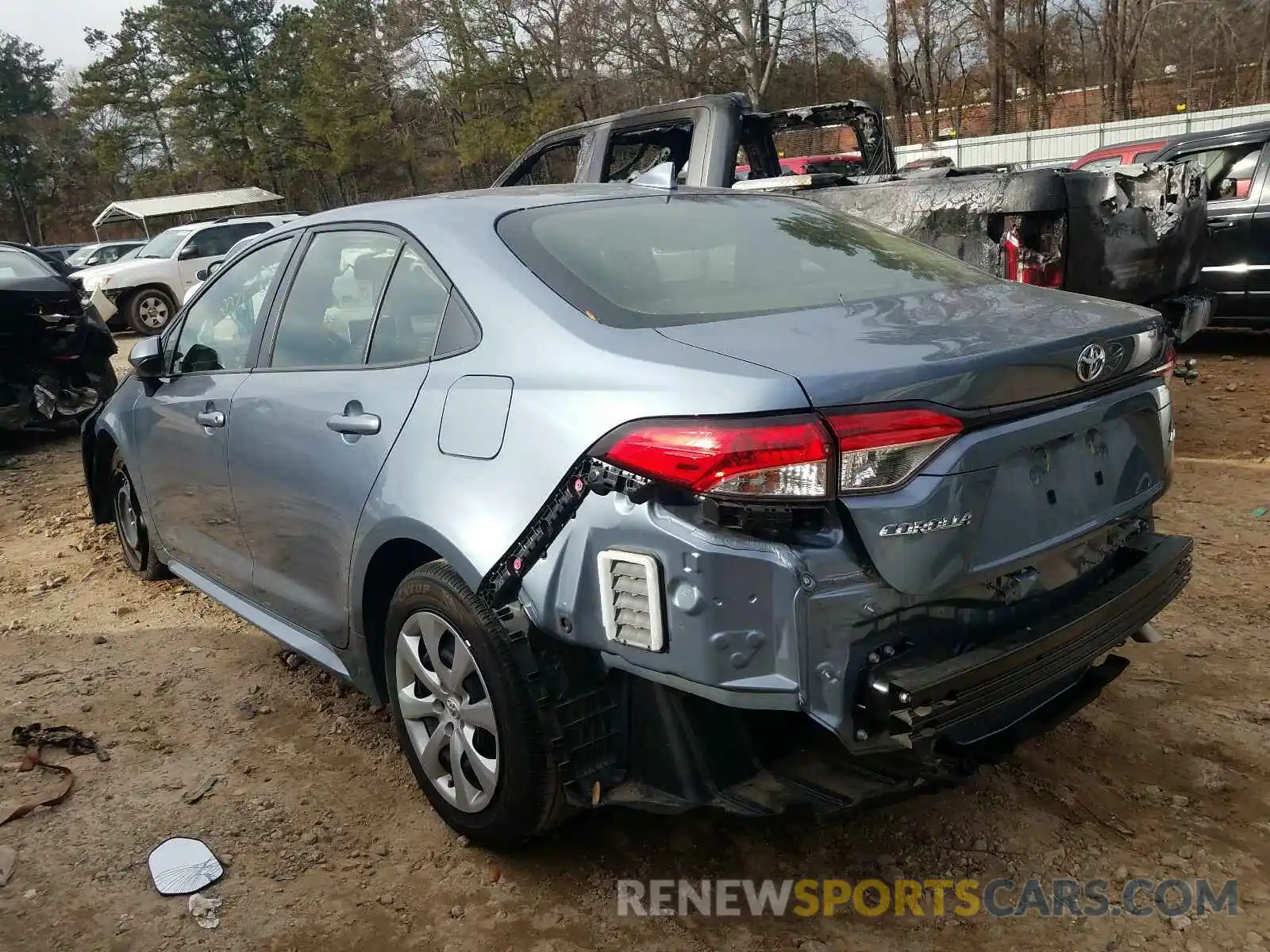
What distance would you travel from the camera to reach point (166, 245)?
16.2 m

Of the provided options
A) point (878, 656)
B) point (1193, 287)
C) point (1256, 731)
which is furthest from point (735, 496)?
point (1193, 287)

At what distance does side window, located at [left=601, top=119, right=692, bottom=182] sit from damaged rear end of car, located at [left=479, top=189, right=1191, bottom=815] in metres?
4.43

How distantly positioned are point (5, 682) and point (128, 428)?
111 cm

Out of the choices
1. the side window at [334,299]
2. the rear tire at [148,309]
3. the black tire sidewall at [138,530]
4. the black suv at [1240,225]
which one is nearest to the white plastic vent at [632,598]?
the side window at [334,299]

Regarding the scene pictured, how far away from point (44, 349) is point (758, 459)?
778 centimetres

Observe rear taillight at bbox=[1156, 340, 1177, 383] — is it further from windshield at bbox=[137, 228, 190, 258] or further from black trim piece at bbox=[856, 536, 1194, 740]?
windshield at bbox=[137, 228, 190, 258]

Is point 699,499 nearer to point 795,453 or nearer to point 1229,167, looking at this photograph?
point 795,453

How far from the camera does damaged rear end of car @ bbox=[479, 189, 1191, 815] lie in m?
1.92

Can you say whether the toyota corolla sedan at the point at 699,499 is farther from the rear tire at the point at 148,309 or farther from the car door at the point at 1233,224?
the rear tire at the point at 148,309

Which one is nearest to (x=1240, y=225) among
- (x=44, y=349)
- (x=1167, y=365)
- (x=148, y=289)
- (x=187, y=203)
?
(x=1167, y=365)

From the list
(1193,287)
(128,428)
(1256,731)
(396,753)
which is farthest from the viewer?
(1193,287)

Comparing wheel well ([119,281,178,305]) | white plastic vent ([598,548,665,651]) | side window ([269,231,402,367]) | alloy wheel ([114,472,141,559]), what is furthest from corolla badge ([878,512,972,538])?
wheel well ([119,281,178,305])

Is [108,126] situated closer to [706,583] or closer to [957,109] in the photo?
[957,109]

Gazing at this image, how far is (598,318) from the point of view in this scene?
231 cm
